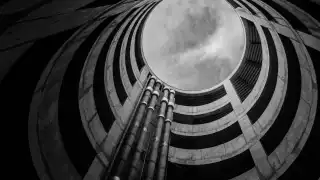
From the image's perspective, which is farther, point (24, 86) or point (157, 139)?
point (157, 139)

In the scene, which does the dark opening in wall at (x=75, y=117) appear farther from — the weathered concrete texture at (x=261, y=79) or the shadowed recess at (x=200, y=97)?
the weathered concrete texture at (x=261, y=79)

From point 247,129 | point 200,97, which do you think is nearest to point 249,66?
point 200,97

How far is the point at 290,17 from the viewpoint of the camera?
21.5ft

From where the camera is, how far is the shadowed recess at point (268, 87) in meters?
10.6

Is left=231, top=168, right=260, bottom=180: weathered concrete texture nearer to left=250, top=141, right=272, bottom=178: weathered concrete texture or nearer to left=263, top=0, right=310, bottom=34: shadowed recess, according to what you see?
left=250, top=141, right=272, bottom=178: weathered concrete texture

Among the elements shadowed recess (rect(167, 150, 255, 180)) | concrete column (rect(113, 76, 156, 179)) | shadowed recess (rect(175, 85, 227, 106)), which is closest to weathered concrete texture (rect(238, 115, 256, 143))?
shadowed recess (rect(167, 150, 255, 180))

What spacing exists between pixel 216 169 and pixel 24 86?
1119 centimetres

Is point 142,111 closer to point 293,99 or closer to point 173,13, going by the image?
point 293,99

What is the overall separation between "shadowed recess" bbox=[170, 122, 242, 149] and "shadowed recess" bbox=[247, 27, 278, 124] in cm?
134

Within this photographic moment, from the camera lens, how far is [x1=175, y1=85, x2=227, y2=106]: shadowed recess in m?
15.4

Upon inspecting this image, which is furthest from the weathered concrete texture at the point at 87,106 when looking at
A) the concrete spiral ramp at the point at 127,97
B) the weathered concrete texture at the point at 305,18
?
the weathered concrete texture at the point at 305,18

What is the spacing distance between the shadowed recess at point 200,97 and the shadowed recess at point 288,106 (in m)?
5.20

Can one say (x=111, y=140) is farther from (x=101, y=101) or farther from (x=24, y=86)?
(x=24, y=86)

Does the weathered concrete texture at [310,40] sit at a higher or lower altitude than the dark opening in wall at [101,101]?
higher
